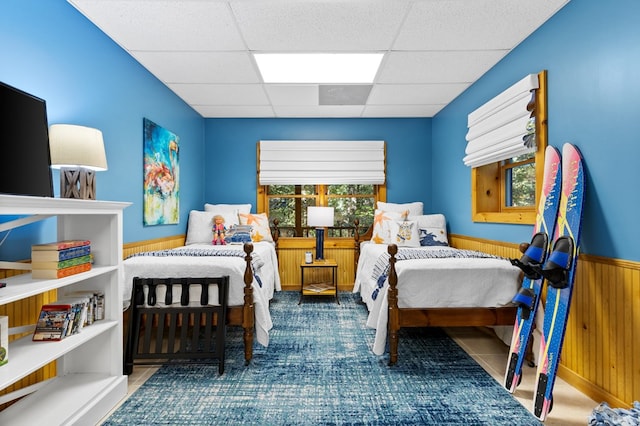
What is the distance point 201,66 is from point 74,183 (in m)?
1.74

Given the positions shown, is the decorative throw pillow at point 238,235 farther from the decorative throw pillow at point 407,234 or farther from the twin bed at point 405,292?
the decorative throw pillow at point 407,234

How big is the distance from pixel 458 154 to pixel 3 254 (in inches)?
158

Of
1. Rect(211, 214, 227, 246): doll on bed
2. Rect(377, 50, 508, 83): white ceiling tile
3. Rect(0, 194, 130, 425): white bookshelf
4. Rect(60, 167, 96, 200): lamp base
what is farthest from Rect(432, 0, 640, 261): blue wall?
Rect(211, 214, 227, 246): doll on bed

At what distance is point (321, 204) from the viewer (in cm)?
484

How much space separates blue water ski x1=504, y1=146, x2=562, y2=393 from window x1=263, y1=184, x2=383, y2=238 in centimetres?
267

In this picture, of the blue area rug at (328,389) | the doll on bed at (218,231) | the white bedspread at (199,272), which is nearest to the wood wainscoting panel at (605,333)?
the blue area rug at (328,389)

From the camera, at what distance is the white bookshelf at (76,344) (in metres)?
1.47

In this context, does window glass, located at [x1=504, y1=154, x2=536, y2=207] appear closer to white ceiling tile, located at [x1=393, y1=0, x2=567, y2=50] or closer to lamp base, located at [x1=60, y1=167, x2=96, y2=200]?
white ceiling tile, located at [x1=393, y1=0, x2=567, y2=50]

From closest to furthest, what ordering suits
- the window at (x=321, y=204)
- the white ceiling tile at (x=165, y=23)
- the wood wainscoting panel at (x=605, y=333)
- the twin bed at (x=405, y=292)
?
the wood wainscoting panel at (x=605, y=333), the white ceiling tile at (x=165, y=23), the twin bed at (x=405, y=292), the window at (x=321, y=204)

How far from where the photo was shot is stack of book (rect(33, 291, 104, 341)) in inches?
67.4

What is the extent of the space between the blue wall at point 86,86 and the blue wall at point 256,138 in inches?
38.0

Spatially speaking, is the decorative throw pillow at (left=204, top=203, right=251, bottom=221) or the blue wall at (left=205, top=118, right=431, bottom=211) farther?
the blue wall at (left=205, top=118, right=431, bottom=211)

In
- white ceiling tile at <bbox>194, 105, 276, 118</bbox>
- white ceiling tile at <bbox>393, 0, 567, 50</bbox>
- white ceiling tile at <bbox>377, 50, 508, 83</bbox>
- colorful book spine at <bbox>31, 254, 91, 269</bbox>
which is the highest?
white ceiling tile at <bbox>393, 0, 567, 50</bbox>

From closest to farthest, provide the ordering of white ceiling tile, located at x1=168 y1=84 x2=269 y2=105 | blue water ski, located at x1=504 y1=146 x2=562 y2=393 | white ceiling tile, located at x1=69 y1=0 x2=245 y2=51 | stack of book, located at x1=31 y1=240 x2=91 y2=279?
stack of book, located at x1=31 y1=240 x2=91 y2=279, blue water ski, located at x1=504 y1=146 x2=562 y2=393, white ceiling tile, located at x1=69 y1=0 x2=245 y2=51, white ceiling tile, located at x1=168 y1=84 x2=269 y2=105
